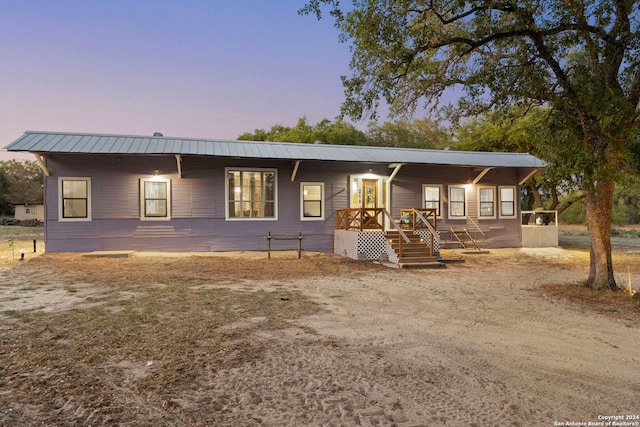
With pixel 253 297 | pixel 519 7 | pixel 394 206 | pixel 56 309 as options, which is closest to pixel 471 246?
pixel 394 206

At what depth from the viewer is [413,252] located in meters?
12.3

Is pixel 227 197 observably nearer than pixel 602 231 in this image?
No

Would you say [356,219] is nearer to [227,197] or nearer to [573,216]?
[227,197]

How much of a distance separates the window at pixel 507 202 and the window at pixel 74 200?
1589 centimetres

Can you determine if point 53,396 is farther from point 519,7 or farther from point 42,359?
point 519,7

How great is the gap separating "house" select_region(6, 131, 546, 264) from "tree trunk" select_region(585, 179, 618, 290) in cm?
477

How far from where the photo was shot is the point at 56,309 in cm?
612

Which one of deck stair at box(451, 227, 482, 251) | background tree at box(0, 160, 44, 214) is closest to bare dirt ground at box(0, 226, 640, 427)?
deck stair at box(451, 227, 482, 251)

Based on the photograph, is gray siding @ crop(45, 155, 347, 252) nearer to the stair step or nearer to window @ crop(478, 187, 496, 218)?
the stair step

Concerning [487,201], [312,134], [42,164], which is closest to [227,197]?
[42,164]

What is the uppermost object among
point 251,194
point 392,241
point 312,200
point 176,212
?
point 251,194

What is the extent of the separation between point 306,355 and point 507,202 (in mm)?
16084

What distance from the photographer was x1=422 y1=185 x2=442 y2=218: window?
1672 cm

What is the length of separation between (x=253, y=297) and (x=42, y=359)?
3.55 metres
